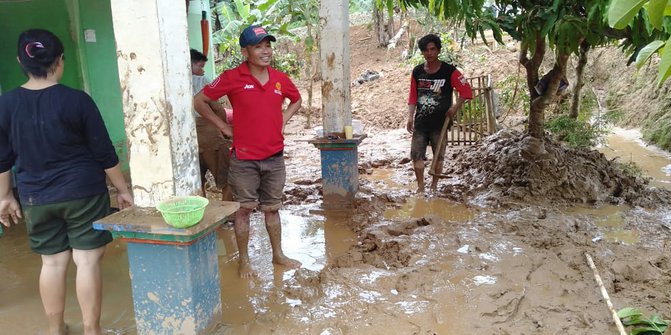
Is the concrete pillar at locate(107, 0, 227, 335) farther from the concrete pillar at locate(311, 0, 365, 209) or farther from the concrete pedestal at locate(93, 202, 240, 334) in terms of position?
the concrete pillar at locate(311, 0, 365, 209)

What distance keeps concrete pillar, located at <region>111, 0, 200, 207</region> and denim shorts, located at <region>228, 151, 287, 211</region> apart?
876mm

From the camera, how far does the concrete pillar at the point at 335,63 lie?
499 cm

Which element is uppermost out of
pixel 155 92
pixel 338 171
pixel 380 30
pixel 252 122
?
pixel 380 30

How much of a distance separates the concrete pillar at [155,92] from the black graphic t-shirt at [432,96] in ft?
10.7

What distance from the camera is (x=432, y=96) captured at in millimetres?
5426

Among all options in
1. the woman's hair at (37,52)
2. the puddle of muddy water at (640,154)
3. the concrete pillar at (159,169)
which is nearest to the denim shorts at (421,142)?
the puddle of muddy water at (640,154)

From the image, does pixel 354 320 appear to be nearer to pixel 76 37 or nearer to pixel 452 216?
pixel 452 216

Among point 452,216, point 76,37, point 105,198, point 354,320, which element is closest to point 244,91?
point 105,198

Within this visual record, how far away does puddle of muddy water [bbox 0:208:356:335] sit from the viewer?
3135 mm

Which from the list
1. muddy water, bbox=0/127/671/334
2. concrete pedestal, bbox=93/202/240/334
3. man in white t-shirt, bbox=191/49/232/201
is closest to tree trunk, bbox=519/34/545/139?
muddy water, bbox=0/127/671/334

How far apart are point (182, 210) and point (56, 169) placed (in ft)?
2.51

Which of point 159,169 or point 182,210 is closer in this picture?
point 182,210

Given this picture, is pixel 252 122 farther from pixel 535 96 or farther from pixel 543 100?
pixel 535 96

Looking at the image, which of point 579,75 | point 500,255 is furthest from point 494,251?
point 579,75
